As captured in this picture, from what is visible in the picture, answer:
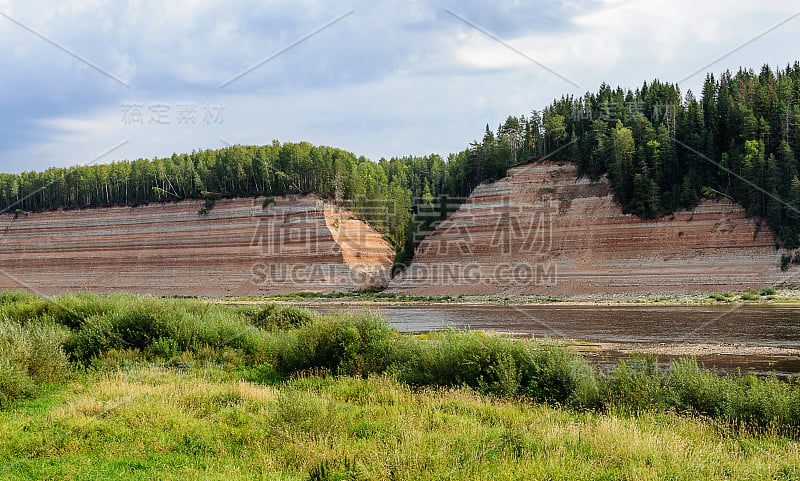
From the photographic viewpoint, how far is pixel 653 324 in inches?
1163

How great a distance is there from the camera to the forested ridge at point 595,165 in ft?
172

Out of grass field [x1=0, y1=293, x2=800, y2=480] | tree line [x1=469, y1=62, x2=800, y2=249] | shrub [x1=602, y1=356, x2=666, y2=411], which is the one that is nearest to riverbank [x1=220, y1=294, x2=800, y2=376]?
grass field [x1=0, y1=293, x2=800, y2=480]

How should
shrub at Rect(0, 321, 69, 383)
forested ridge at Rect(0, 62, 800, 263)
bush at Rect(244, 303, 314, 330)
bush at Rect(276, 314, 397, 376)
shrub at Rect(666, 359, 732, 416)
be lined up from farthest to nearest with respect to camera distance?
forested ridge at Rect(0, 62, 800, 263)
bush at Rect(244, 303, 314, 330)
bush at Rect(276, 314, 397, 376)
shrub at Rect(0, 321, 69, 383)
shrub at Rect(666, 359, 732, 416)

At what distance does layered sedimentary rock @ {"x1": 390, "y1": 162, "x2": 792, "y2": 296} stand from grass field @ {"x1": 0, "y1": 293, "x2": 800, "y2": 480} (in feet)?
131

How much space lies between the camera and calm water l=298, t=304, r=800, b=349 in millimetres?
23844

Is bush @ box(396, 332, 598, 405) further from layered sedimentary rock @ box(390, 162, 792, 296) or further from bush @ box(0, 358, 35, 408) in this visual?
layered sedimentary rock @ box(390, 162, 792, 296)

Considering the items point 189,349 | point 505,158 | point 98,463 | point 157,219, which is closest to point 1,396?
point 98,463

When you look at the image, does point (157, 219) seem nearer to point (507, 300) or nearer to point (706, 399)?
point (507, 300)

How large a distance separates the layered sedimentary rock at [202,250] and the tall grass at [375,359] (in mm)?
50392

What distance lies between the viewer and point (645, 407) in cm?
1075

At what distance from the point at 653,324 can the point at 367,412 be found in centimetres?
2364

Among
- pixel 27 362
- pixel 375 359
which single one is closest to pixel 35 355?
pixel 27 362

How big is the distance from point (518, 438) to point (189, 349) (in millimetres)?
11857

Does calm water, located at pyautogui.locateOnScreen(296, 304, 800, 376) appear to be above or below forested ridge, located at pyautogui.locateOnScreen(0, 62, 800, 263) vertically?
below
